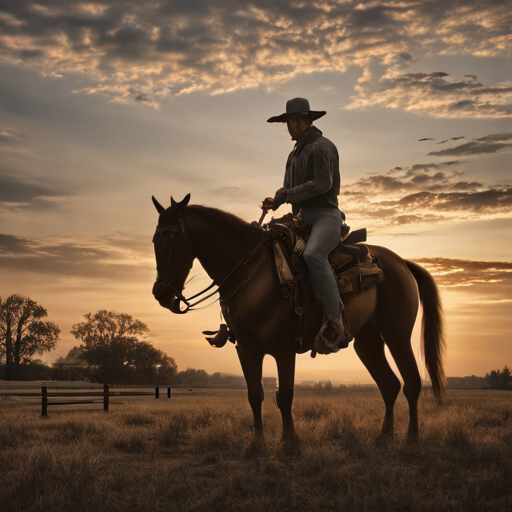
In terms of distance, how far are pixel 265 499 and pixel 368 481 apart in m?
1.24

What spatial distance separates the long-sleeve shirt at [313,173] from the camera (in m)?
6.24

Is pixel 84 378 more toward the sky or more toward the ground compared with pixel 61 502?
more toward the ground

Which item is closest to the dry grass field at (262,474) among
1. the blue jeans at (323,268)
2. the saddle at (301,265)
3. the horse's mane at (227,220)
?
the saddle at (301,265)

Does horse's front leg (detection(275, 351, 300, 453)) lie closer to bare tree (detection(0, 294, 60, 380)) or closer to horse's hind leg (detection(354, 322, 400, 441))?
horse's hind leg (detection(354, 322, 400, 441))

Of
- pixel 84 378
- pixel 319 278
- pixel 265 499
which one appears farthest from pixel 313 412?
pixel 84 378

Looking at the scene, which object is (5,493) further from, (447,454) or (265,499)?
(447,454)

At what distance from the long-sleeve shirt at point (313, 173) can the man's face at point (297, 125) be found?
0.25ft

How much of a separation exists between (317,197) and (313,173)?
1.11ft

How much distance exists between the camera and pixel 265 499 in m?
4.27

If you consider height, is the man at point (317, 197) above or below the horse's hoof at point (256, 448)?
above

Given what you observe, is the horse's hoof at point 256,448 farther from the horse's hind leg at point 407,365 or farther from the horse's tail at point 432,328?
the horse's tail at point 432,328

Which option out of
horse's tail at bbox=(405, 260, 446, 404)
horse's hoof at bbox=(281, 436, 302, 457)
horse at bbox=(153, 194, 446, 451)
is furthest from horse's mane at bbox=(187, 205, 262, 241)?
horse's tail at bbox=(405, 260, 446, 404)

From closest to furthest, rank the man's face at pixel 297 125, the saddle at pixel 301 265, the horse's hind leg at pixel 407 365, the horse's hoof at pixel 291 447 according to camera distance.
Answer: the horse's hoof at pixel 291 447 < the saddle at pixel 301 265 < the man's face at pixel 297 125 < the horse's hind leg at pixel 407 365

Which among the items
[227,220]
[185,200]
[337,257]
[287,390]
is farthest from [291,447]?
[185,200]
